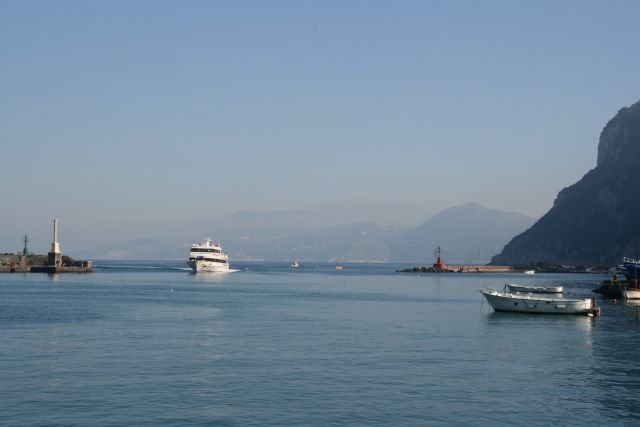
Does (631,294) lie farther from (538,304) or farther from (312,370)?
(312,370)

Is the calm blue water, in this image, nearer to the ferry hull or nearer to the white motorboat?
the ferry hull

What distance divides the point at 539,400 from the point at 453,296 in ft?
303

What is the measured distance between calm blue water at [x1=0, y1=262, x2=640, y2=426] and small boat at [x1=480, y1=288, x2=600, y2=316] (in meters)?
5.38

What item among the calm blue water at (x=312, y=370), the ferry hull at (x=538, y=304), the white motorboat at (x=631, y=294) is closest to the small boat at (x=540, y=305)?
the ferry hull at (x=538, y=304)

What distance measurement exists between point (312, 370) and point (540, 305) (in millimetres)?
53237

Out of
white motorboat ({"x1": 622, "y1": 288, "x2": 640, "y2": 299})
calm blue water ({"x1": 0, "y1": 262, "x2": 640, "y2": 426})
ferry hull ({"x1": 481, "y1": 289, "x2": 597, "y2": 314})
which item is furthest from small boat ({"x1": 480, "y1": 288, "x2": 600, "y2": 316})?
white motorboat ({"x1": 622, "y1": 288, "x2": 640, "y2": 299})

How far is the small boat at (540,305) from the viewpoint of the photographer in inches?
3637

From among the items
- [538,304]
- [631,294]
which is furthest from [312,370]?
[631,294]

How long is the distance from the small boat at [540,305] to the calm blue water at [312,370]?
5380 millimetres

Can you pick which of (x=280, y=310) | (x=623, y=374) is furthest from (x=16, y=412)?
(x=280, y=310)

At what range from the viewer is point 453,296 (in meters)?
133

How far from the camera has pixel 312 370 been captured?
158 feet

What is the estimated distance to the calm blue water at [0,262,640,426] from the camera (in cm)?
3719

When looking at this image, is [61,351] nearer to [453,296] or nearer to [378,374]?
[378,374]
